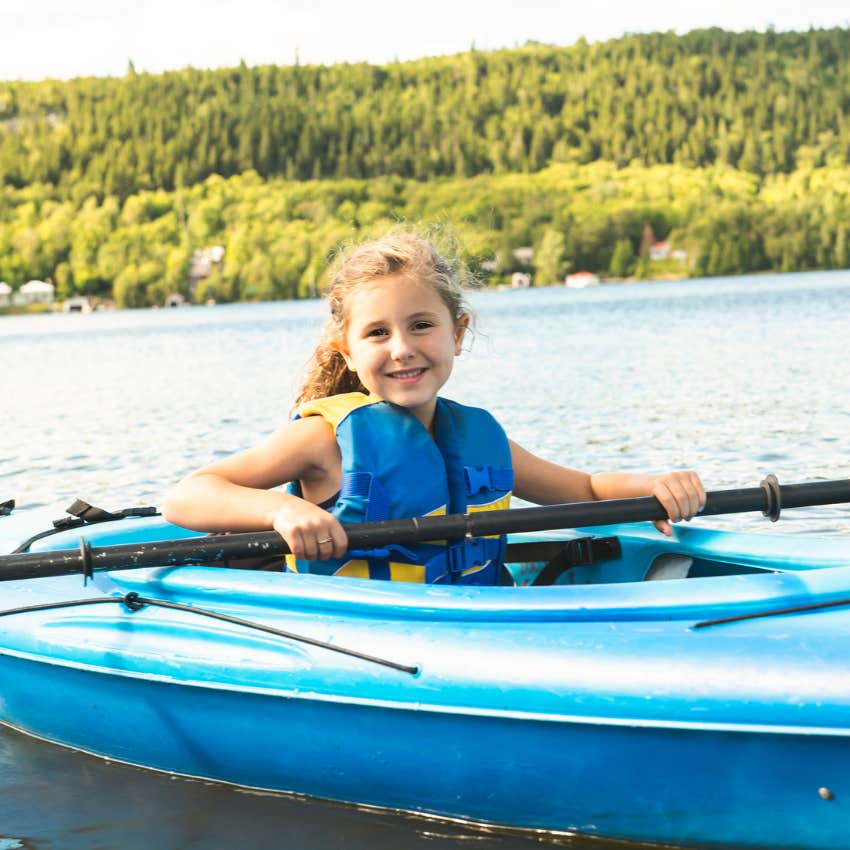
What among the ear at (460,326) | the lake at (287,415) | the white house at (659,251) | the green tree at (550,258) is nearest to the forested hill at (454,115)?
the white house at (659,251)

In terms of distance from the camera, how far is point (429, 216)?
76.3 m

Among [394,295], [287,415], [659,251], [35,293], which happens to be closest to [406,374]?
[394,295]

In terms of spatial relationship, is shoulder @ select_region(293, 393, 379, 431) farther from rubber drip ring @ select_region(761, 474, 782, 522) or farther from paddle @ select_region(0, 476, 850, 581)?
rubber drip ring @ select_region(761, 474, 782, 522)

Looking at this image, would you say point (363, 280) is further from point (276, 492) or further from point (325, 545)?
point (325, 545)

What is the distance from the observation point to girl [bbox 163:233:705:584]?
3074mm

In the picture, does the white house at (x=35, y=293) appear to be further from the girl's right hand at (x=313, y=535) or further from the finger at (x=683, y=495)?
the finger at (x=683, y=495)

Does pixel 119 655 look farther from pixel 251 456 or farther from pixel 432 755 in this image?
pixel 432 755

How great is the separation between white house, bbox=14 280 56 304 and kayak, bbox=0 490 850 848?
89.1m

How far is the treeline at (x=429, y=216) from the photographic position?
244ft

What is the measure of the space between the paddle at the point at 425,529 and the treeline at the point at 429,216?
231ft

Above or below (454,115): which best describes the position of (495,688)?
below

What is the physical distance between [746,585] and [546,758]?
0.59 metres

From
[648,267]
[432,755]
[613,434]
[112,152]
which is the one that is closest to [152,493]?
[613,434]

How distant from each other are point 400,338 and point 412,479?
1.16 ft
